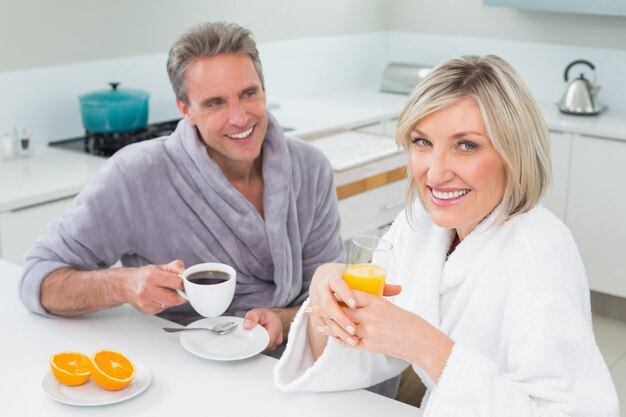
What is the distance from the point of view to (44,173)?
2.94 meters

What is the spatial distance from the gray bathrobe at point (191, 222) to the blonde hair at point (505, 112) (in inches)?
26.0

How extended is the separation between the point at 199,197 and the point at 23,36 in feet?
5.03

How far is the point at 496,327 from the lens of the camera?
1525 millimetres

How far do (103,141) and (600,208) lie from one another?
2276mm

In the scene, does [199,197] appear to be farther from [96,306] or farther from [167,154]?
[96,306]

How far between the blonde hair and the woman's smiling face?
17mm

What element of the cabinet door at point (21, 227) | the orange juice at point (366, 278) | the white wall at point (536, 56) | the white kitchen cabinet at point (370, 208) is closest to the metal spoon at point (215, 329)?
the orange juice at point (366, 278)

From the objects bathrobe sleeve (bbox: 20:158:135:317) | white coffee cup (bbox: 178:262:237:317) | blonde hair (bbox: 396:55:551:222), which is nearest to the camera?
blonde hair (bbox: 396:55:551:222)

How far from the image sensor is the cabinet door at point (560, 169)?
393 centimetres

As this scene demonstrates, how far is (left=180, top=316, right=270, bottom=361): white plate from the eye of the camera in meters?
1.64

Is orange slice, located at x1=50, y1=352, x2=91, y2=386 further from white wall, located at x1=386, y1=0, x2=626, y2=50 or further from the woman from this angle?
white wall, located at x1=386, y1=0, x2=626, y2=50

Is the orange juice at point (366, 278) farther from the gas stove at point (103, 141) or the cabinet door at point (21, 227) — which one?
the gas stove at point (103, 141)

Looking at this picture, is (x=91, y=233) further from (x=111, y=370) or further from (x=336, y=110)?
(x=336, y=110)

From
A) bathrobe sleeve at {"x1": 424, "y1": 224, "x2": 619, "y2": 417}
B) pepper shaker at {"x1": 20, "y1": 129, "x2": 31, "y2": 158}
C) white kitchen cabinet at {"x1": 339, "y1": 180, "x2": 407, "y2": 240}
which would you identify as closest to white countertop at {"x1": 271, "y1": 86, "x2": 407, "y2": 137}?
white kitchen cabinet at {"x1": 339, "y1": 180, "x2": 407, "y2": 240}
